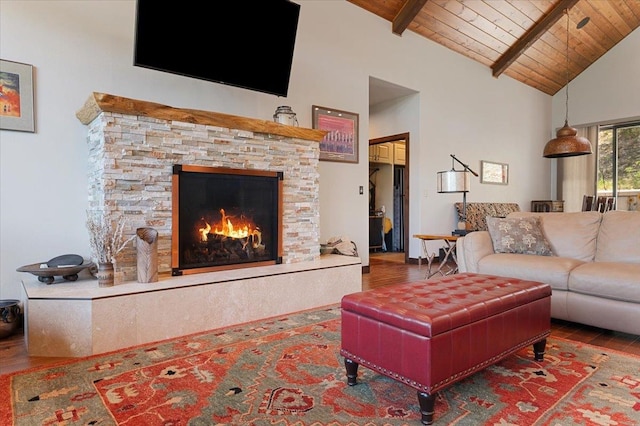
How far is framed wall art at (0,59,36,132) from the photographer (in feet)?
8.70

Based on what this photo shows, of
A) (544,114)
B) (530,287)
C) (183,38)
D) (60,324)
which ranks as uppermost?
(544,114)

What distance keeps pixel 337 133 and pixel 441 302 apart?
3233mm

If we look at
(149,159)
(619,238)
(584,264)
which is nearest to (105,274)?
(149,159)

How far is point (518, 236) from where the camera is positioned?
328 cm

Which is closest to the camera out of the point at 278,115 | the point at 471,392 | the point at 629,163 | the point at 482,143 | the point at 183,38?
the point at 471,392

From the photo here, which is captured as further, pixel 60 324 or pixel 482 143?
pixel 482 143

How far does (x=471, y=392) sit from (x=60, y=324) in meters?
2.30

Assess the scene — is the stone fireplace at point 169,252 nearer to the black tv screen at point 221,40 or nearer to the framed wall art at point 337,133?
the black tv screen at point 221,40

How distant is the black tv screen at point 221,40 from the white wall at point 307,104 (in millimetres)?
148

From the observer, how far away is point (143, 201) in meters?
2.75

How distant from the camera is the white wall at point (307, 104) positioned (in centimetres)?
274

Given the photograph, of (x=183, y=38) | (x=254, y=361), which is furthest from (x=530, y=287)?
(x=183, y=38)

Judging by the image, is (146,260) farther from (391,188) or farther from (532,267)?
(391,188)

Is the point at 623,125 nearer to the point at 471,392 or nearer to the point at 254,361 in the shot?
the point at 471,392
